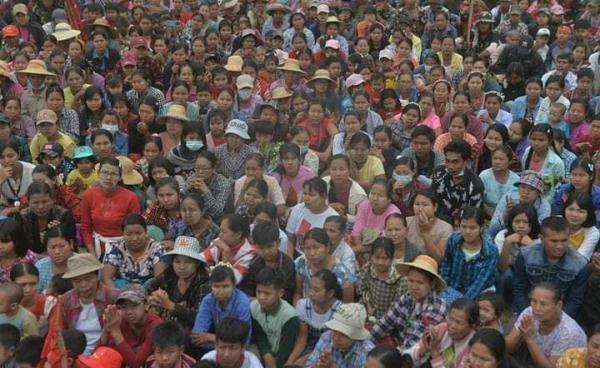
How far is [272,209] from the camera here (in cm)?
607

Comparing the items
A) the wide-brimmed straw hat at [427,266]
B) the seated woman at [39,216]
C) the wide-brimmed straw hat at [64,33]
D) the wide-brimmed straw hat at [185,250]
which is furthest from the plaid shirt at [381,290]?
the wide-brimmed straw hat at [64,33]

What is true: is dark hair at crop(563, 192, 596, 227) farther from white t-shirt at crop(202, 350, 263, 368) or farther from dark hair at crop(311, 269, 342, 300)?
white t-shirt at crop(202, 350, 263, 368)

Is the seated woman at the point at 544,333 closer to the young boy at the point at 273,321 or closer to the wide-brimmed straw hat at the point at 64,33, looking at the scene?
the young boy at the point at 273,321

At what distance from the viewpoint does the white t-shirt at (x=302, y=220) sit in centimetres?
616

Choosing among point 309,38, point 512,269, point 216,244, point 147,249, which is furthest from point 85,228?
point 309,38

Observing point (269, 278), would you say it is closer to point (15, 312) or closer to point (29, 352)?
point (29, 352)

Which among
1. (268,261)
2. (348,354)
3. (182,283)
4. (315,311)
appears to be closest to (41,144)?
(182,283)

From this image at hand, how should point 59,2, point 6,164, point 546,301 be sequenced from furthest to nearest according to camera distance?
point 59,2
point 6,164
point 546,301

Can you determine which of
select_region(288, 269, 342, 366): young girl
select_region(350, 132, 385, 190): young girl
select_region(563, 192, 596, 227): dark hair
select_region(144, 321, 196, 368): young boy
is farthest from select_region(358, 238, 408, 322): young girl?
select_region(350, 132, 385, 190): young girl

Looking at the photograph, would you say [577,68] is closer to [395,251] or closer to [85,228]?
[395,251]

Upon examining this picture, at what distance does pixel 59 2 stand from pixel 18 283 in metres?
7.98

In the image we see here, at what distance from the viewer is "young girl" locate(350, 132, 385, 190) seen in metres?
7.04

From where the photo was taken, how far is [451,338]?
4.64 metres

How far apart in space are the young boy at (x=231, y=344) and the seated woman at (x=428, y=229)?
5.58 feet
